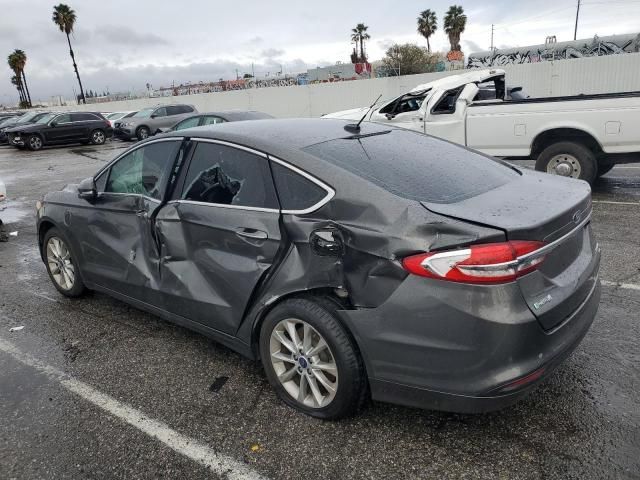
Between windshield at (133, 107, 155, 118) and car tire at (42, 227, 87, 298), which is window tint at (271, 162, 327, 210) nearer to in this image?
car tire at (42, 227, 87, 298)

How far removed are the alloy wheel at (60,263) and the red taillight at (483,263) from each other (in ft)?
11.6

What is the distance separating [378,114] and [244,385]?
7203 millimetres

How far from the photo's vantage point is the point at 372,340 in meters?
2.58

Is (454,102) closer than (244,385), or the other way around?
(244,385)

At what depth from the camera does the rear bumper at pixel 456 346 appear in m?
2.34

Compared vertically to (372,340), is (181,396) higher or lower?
lower

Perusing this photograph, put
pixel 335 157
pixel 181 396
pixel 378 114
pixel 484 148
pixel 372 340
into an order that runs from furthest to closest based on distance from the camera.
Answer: pixel 378 114
pixel 484 148
pixel 181 396
pixel 335 157
pixel 372 340

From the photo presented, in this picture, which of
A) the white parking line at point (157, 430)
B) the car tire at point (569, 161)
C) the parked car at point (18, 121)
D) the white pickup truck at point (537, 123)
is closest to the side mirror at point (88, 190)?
the white parking line at point (157, 430)

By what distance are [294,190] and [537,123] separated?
5955 mm

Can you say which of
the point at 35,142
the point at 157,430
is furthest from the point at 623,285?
the point at 35,142

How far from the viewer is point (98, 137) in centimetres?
2527

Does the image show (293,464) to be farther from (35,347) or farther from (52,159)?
(52,159)

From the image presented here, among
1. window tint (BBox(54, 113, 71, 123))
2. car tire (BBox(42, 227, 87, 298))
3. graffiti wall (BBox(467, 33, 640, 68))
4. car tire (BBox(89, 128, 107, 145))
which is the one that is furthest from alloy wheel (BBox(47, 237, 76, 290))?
graffiti wall (BBox(467, 33, 640, 68))

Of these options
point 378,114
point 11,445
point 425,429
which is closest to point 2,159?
point 378,114
